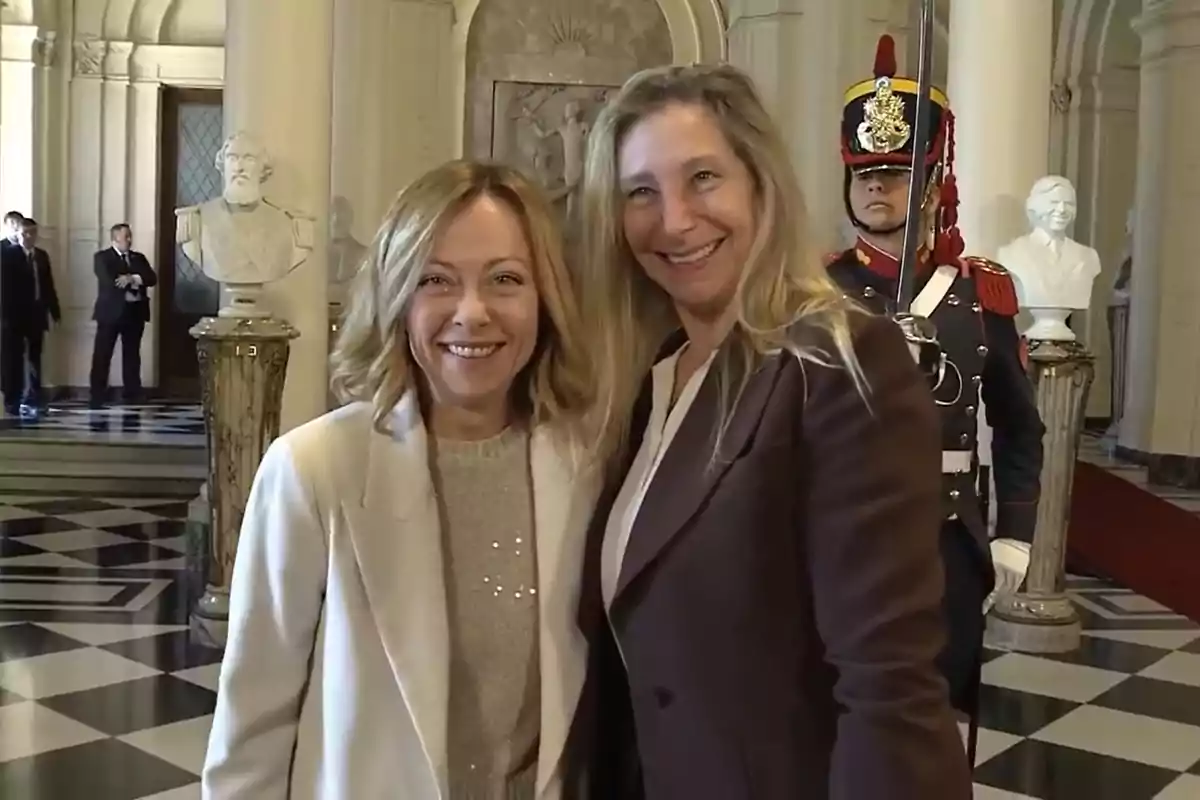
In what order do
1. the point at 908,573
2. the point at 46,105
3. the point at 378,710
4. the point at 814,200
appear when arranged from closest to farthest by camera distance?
the point at 908,573, the point at 378,710, the point at 814,200, the point at 46,105

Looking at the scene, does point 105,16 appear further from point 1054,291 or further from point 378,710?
point 378,710

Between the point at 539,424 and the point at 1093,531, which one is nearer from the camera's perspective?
the point at 539,424

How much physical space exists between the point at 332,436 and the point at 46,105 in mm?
11292

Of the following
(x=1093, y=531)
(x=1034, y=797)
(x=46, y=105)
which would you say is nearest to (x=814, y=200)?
(x=1093, y=531)

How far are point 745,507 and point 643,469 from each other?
0.17 meters

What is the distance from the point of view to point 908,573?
125 centimetres

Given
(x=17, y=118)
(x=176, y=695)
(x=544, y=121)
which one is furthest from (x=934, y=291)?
(x=17, y=118)

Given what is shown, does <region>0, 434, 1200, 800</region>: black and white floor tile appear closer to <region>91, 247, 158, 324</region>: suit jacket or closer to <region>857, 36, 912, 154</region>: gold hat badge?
<region>857, 36, 912, 154</region>: gold hat badge

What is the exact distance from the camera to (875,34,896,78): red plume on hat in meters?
2.54

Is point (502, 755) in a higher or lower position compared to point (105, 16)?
lower

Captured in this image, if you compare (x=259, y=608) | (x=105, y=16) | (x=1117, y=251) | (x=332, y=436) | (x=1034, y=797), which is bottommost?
(x=1034, y=797)

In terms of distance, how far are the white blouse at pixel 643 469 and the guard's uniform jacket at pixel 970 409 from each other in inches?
40.0

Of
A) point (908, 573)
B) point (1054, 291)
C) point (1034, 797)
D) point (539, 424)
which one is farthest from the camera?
point (1054, 291)

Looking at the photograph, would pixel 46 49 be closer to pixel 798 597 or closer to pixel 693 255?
pixel 693 255
